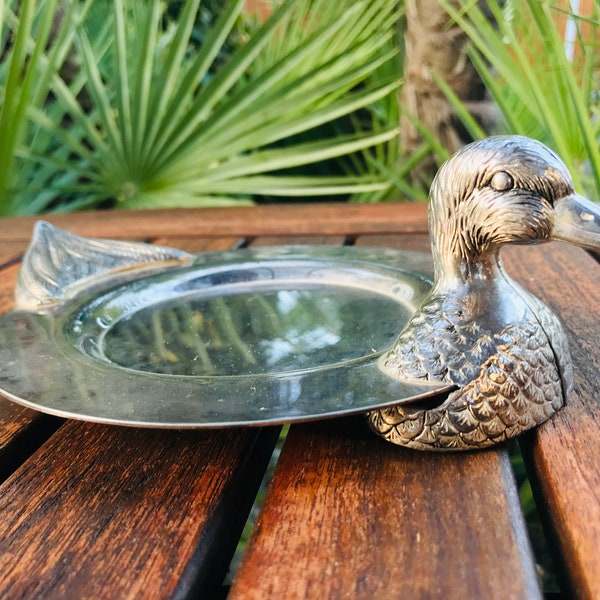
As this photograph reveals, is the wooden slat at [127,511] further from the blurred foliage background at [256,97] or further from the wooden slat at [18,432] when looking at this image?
the blurred foliage background at [256,97]

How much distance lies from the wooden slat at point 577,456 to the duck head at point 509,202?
12 centimetres

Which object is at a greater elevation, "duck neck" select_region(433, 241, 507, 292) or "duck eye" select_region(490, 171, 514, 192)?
"duck eye" select_region(490, 171, 514, 192)

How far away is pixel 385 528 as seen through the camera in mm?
349

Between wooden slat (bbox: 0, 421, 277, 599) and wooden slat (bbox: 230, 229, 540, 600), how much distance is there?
0.03 m

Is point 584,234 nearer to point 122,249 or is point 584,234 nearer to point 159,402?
point 159,402

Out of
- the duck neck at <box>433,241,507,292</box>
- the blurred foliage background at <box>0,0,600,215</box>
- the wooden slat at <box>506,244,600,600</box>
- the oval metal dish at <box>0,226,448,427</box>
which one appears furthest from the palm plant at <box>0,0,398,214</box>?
the duck neck at <box>433,241,507,292</box>

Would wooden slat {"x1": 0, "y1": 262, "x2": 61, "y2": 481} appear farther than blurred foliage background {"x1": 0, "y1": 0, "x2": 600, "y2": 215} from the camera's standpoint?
No

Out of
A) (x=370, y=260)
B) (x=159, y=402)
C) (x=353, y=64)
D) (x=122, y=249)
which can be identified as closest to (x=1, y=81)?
(x=353, y=64)

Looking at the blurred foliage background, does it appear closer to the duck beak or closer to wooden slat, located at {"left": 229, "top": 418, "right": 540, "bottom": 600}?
the duck beak

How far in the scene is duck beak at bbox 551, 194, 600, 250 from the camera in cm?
42

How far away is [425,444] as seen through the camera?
1.35ft

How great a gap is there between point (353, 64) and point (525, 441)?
118 centimetres

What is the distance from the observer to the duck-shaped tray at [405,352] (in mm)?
394

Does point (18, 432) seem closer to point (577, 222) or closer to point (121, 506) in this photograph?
point (121, 506)
